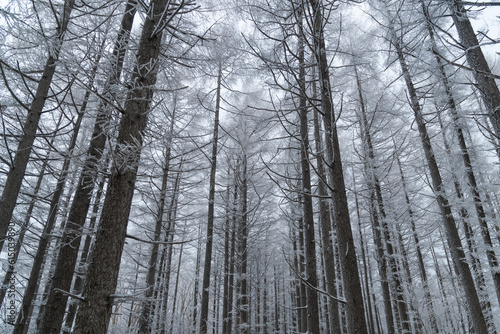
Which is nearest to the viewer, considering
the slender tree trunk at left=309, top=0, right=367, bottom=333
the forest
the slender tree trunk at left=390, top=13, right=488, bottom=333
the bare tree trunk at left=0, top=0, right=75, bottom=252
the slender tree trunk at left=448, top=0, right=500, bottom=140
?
the slender tree trunk at left=309, top=0, right=367, bottom=333

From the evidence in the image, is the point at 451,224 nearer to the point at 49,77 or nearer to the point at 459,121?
the point at 459,121

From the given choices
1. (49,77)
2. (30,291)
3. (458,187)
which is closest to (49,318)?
(30,291)

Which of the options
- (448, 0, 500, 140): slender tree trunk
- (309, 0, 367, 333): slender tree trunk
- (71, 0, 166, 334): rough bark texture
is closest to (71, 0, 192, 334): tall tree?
(71, 0, 166, 334): rough bark texture

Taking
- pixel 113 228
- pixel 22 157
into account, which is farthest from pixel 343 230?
pixel 22 157

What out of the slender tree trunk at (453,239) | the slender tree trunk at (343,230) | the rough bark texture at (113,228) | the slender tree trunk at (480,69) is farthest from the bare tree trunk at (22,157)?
the slender tree trunk at (453,239)

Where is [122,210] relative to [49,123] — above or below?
below

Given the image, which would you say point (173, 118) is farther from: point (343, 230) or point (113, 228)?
point (343, 230)

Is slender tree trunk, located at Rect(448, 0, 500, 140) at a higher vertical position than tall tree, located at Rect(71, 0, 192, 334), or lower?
higher

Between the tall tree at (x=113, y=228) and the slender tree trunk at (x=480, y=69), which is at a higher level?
the slender tree trunk at (x=480, y=69)

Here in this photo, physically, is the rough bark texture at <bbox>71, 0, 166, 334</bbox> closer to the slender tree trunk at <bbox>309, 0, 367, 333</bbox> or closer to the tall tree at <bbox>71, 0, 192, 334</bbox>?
the tall tree at <bbox>71, 0, 192, 334</bbox>

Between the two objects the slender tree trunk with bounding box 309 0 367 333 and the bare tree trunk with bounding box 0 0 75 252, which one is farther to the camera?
the bare tree trunk with bounding box 0 0 75 252

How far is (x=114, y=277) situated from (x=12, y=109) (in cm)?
774

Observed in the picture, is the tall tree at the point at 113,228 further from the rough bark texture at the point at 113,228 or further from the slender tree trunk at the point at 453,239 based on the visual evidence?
the slender tree trunk at the point at 453,239

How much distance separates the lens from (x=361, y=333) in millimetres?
2150
